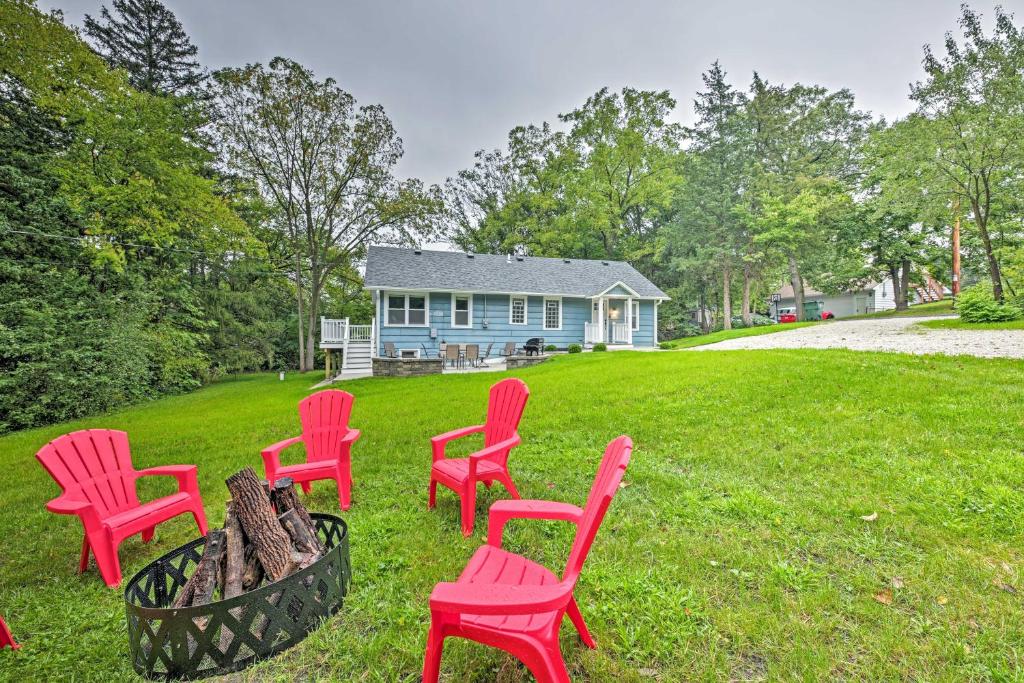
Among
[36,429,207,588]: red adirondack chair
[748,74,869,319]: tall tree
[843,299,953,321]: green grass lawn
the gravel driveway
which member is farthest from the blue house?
[36,429,207,588]: red adirondack chair

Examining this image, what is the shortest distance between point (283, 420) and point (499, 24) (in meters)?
12.4

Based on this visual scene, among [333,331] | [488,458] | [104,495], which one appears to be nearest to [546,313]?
[333,331]

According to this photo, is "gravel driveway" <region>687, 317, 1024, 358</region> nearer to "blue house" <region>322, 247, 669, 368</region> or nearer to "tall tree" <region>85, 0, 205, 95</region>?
"blue house" <region>322, 247, 669, 368</region>

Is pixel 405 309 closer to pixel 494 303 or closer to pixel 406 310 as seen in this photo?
pixel 406 310

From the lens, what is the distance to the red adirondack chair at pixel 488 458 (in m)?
2.87

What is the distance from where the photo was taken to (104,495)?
2.77 m

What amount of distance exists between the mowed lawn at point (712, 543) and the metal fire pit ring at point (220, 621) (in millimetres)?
106

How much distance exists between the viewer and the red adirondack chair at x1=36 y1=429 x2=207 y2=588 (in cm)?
244

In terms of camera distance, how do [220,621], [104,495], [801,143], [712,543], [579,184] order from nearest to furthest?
[220,621], [712,543], [104,495], [801,143], [579,184]

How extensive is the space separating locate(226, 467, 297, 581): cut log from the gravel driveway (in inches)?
411

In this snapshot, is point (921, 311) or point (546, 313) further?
point (921, 311)

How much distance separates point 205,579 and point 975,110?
18651 mm

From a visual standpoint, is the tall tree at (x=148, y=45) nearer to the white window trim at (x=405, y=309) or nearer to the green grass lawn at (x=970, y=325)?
the white window trim at (x=405, y=309)

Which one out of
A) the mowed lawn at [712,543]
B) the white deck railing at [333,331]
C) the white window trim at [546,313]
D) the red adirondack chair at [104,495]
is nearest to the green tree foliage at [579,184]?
the white window trim at [546,313]
